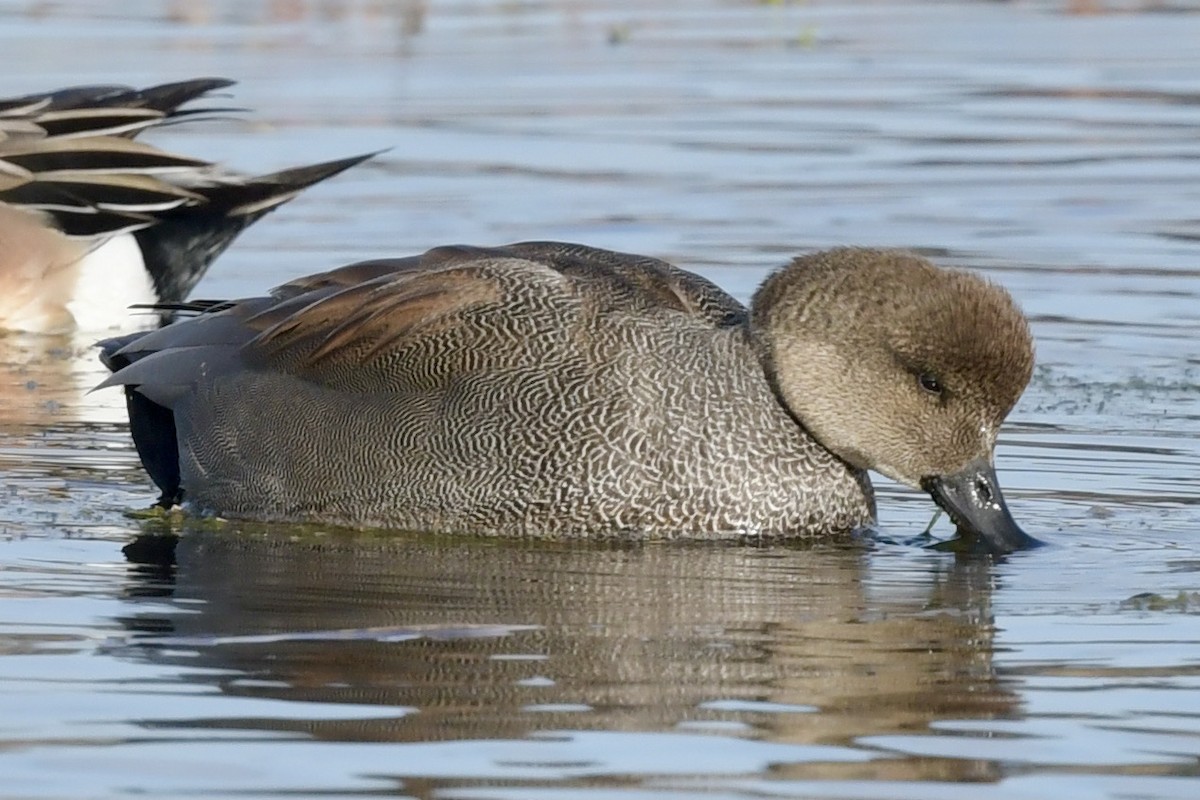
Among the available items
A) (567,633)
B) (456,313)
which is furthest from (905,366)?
(567,633)

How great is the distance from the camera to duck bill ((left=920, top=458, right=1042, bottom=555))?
6625 millimetres

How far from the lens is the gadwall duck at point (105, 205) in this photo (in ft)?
33.4

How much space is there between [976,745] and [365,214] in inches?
320

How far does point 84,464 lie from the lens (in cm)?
773

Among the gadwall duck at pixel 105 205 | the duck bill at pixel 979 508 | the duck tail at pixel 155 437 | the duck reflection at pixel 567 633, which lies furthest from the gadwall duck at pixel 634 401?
the gadwall duck at pixel 105 205

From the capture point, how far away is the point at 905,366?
6691 millimetres

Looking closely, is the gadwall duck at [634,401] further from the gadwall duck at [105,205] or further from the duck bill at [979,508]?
the gadwall duck at [105,205]

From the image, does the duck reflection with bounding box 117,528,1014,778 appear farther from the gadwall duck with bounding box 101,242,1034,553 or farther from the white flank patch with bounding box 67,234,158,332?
the white flank patch with bounding box 67,234,158,332

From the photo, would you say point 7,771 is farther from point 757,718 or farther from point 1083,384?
point 1083,384

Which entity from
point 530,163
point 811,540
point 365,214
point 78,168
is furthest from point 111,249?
point 811,540

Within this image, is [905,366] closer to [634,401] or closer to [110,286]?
[634,401]

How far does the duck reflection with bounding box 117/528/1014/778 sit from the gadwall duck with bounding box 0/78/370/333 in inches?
137

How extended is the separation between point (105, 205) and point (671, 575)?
4.53 m

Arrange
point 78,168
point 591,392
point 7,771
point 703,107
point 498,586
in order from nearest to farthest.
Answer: point 7,771
point 498,586
point 591,392
point 78,168
point 703,107
